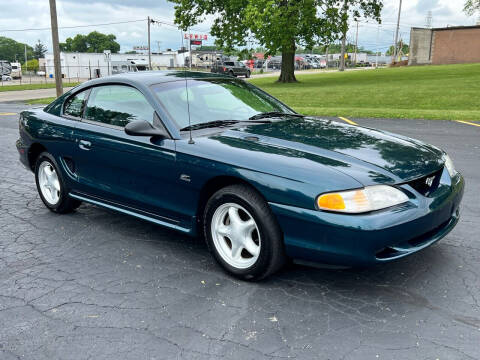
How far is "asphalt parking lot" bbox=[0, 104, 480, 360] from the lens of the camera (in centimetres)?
265

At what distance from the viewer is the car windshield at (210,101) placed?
396cm

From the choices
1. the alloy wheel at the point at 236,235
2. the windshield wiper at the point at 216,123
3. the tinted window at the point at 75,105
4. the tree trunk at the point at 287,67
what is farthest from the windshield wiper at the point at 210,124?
the tree trunk at the point at 287,67

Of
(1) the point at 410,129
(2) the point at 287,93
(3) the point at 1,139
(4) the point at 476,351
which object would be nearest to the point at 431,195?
(4) the point at 476,351

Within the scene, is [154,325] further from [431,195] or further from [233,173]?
[431,195]

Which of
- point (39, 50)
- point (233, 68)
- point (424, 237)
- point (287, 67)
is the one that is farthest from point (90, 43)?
point (424, 237)

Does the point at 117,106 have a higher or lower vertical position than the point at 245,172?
higher

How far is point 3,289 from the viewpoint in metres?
3.46

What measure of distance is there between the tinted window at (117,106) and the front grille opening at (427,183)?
2.12 meters

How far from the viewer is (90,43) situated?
148 meters

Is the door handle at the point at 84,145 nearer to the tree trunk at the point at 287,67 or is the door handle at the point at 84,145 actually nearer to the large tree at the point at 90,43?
the tree trunk at the point at 287,67

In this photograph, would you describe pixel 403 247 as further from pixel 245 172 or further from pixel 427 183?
pixel 245 172

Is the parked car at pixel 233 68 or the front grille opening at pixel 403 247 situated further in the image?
the parked car at pixel 233 68

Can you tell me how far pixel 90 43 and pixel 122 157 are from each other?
157 m

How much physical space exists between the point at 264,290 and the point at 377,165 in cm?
116
